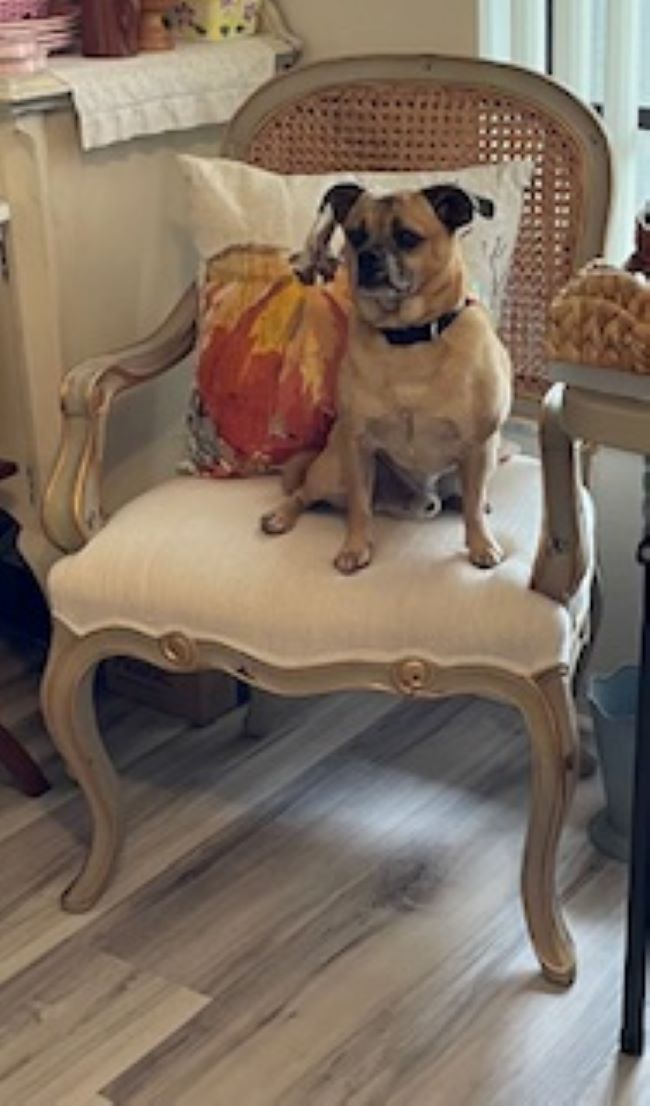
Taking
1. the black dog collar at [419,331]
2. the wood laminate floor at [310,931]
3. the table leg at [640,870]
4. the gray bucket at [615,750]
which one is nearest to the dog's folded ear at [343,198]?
the black dog collar at [419,331]

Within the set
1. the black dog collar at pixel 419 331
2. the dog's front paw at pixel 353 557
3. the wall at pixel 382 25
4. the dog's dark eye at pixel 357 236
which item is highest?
the wall at pixel 382 25

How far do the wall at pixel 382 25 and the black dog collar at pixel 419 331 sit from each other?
65 cm

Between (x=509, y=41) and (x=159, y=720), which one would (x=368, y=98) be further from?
(x=159, y=720)

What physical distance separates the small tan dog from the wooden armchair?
7 centimetres

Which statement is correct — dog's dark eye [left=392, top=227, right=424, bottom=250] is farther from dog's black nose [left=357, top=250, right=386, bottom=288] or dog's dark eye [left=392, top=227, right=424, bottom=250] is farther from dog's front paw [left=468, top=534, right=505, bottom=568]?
dog's front paw [left=468, top=534, right=505, bottom=568]

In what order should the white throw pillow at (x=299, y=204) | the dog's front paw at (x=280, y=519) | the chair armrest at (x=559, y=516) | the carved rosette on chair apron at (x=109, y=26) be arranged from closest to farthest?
the chair armrest at (x=559, y=516), the dog's front paw at (x=280, y=519), the white throw pillow at (x=299, y=204), the carved rosette on chair apron at (x=109, y=26)

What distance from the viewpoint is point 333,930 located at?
216 centimetres

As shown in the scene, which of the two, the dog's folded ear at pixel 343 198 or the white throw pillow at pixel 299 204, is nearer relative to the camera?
the dog's folded ear at pixel 343 198

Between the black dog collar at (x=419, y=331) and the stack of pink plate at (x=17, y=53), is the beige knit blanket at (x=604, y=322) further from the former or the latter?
the stack of pink plate at (x=17, y=53)

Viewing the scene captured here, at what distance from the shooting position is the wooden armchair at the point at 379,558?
1884mm

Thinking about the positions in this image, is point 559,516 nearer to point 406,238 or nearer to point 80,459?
point 406,238

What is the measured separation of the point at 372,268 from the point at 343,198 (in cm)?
12

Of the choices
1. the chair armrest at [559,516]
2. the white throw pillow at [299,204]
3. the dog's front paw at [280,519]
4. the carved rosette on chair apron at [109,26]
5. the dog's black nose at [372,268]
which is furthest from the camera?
the carved rosette on chair apron at [109,26]

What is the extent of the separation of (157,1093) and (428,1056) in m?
0.31
